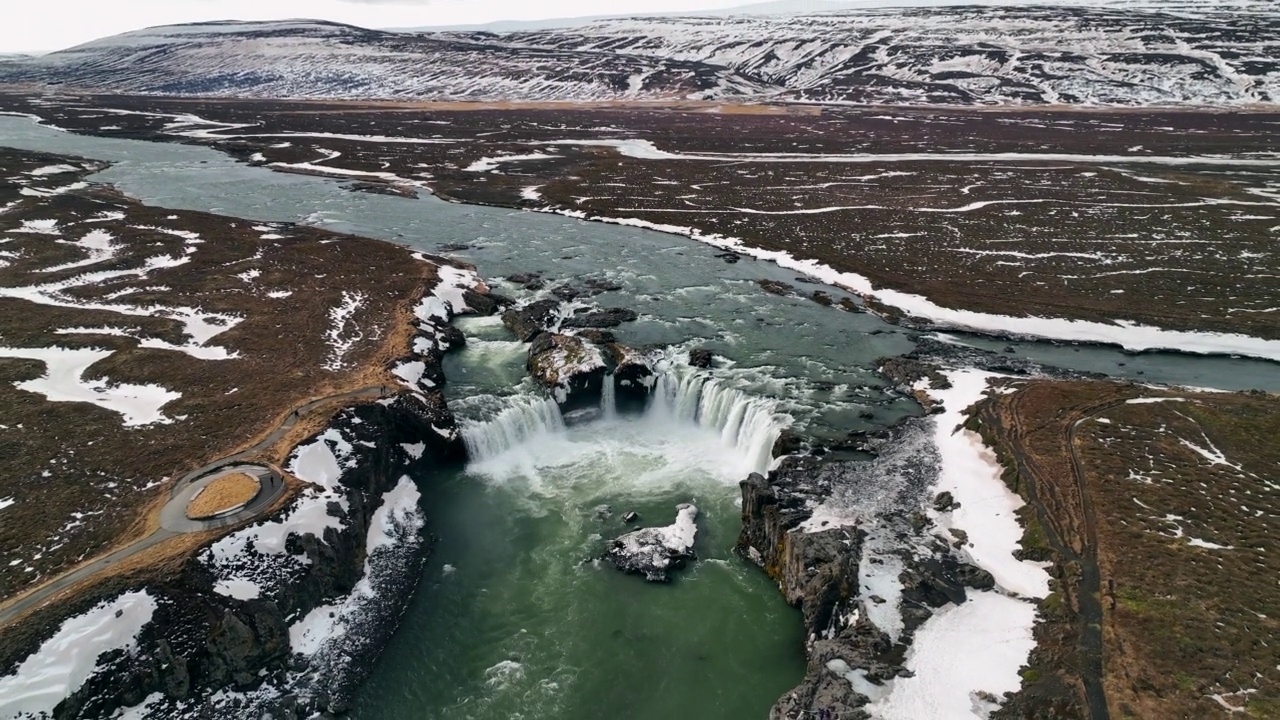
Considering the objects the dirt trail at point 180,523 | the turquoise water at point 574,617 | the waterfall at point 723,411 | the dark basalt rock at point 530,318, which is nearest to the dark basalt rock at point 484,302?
the dark basalt rock at point 530,318

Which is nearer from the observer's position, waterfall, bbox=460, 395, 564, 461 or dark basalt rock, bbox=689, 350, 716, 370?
waterfall, bbox=460, 395, 564, 461

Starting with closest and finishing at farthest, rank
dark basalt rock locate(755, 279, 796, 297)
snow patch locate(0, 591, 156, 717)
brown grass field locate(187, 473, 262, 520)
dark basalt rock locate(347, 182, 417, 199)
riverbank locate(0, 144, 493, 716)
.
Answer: snow patch locate(0, 591, 156, 717) < riverbank locate(0, 144, 493, 716) < brown grass field locate(187, 473, 262, 520) < dark basalt rock locate(755, 279, 796, 297) < dark basalt rock locate(347, 182, 417, 199)

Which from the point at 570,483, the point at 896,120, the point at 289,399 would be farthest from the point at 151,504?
the point at 896,120

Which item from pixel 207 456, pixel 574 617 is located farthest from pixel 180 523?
pixel 574 617

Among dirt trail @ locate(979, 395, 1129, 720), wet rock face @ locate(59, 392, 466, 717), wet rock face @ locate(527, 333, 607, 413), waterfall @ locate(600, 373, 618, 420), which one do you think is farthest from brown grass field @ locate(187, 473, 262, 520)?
dirt trail @ locate(979, 395, 1129, 720)

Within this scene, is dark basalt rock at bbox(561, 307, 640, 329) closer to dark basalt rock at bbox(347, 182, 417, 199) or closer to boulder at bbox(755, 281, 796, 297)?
boulder at bbox(755, 281, 796, 297)

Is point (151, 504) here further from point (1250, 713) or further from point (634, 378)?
point (1250, 713)

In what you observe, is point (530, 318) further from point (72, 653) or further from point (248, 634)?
point (72, 653)
